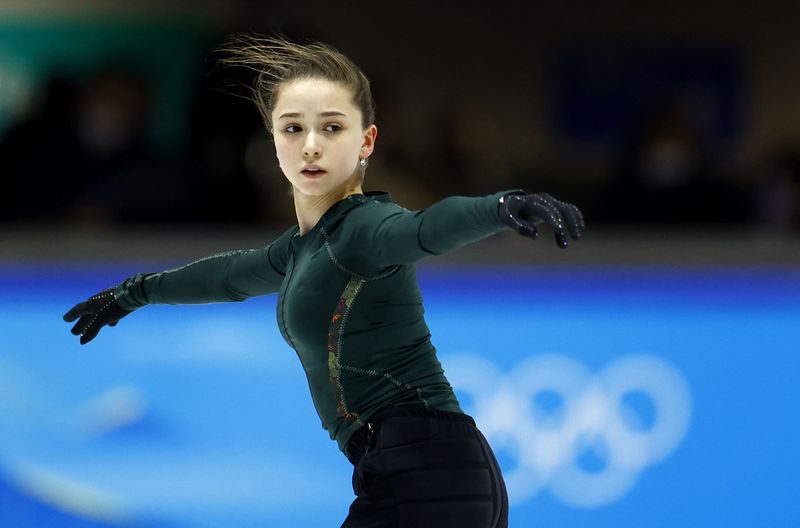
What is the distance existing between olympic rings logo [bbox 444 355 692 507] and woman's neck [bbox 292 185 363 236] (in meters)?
1.82

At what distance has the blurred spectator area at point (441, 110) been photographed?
210 inches

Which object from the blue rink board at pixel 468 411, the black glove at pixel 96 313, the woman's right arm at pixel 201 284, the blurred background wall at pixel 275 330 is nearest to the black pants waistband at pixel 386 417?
the woman's right arm at pixel 201 284

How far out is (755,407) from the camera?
4305 millimetres

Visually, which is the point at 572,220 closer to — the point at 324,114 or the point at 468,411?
the point at 324,114

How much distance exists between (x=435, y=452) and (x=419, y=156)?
11.4 ft

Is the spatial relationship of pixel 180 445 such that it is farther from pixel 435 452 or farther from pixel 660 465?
pixel 435 452

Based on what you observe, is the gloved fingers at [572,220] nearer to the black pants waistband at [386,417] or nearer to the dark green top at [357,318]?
the dark green top at [357,318]

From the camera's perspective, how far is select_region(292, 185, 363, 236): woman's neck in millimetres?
2521

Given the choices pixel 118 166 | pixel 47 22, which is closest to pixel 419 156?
pixel 118 166

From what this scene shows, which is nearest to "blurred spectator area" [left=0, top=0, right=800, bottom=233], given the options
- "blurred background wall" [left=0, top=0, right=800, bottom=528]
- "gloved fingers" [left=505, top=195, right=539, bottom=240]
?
"blurred background wall" [left=0, top=0, right=800, bottom=528]

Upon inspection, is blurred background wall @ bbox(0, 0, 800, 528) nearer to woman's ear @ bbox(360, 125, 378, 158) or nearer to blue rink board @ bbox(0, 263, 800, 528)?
blue rink board @ bbox(0, 263, 800, 528)

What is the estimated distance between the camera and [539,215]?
197 cm

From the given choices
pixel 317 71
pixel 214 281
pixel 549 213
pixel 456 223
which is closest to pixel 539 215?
pixel 549 213

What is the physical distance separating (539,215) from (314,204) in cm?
69
